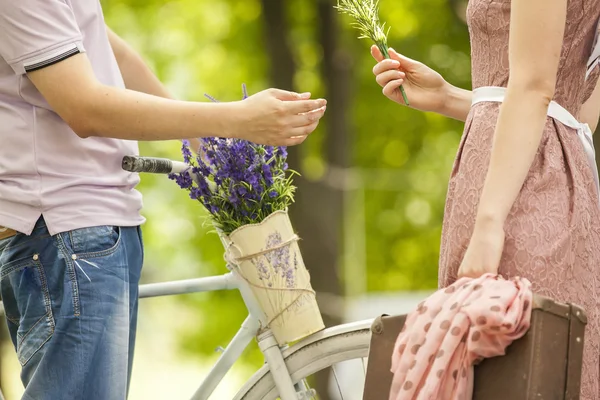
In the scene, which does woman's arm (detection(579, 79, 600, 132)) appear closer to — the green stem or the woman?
the woman

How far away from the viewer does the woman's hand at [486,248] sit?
1942 mm

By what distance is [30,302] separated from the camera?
221 centimetres

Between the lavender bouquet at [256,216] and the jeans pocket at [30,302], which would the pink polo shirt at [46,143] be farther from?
the lavender bouquet at [256,216]

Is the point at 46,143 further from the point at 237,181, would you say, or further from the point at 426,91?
the point at 426,91

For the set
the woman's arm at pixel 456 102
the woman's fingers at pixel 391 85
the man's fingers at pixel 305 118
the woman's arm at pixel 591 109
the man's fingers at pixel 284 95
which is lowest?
the woman's arm at pixel 591 109

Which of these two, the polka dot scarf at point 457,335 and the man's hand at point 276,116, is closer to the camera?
the polka dot scarf at point 457,335

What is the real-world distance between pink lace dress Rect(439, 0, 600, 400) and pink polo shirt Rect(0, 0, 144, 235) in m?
0.83

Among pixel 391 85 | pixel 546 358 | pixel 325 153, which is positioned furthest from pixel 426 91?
pixel 325 153

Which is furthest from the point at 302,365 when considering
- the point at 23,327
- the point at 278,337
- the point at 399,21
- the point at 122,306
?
the point at 399,21

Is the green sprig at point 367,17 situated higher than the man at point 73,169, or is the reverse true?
the green sprig at point 367,17

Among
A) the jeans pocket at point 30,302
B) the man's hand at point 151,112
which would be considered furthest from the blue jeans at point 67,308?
the man's hand at point 151,112

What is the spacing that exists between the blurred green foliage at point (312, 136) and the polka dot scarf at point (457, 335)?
22.5ft

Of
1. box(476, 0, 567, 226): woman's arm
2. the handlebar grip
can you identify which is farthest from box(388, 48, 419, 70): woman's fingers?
the handlebar grip

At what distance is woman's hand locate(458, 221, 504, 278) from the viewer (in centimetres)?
194
